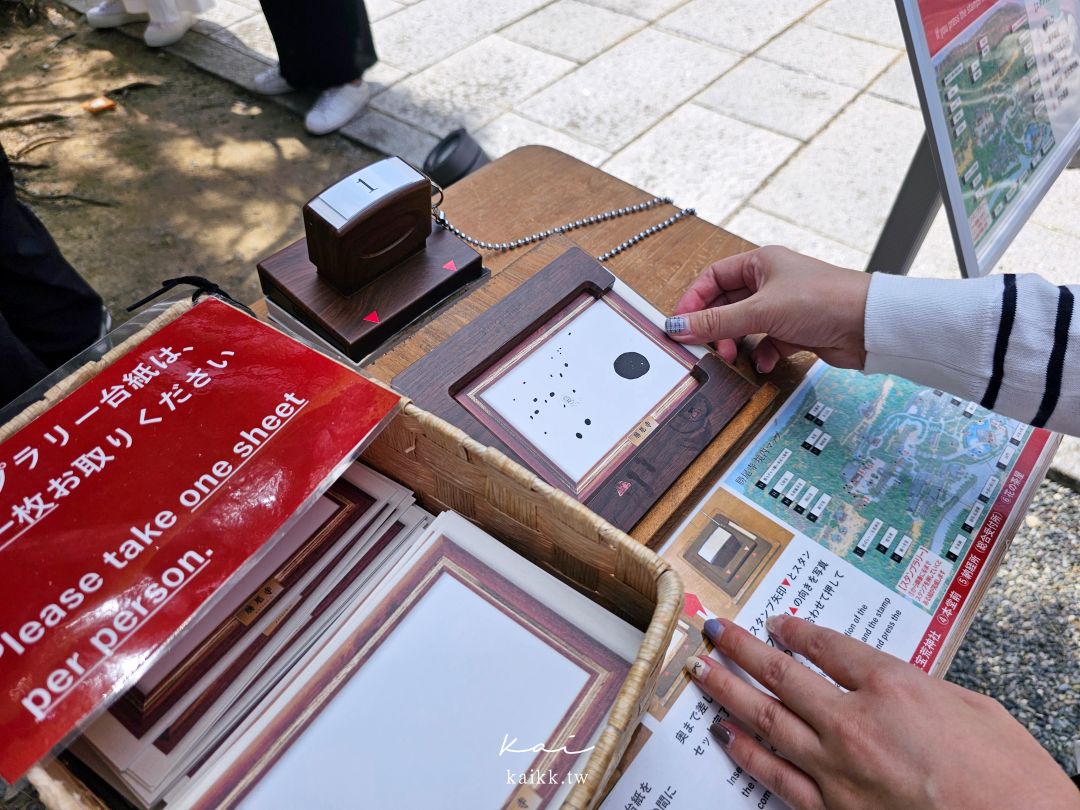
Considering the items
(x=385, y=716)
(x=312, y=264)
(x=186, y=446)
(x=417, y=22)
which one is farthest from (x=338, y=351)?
(x=417, y=22)

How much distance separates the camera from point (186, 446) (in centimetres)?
58

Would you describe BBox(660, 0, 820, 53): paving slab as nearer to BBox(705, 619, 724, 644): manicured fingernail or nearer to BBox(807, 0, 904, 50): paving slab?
BBox(807, 0, 904, 50): paving slab

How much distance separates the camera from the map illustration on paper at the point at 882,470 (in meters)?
0.77

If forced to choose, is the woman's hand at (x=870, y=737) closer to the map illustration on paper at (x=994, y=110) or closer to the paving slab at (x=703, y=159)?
the map illustration on paper at (x=994, y=110)

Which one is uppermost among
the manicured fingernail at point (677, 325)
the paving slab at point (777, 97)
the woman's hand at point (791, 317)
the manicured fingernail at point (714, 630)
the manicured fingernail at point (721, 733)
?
the paving slab at point (777, 97)

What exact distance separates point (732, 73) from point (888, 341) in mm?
2421

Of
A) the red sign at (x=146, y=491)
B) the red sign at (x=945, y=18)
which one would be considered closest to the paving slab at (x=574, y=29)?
the red sign at (x=945, y=18)

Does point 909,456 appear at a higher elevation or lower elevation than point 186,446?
higher

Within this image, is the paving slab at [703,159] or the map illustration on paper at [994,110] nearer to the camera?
the map illustration on paper at [994,110]

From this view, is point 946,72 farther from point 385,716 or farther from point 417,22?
point 417,22

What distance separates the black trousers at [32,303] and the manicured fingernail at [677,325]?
1.39 metres

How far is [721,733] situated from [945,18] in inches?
31.4

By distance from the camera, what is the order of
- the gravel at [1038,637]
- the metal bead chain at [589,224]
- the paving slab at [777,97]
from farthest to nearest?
the paving slab at [777,97], the gravel at [1038,637], the metal bead chain at [589,224]

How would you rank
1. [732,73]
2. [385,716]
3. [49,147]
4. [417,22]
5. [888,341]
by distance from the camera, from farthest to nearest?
1. [417,22]
2. [732,73]
3. [49,147]
4. [888,341]
5. [385,716]
